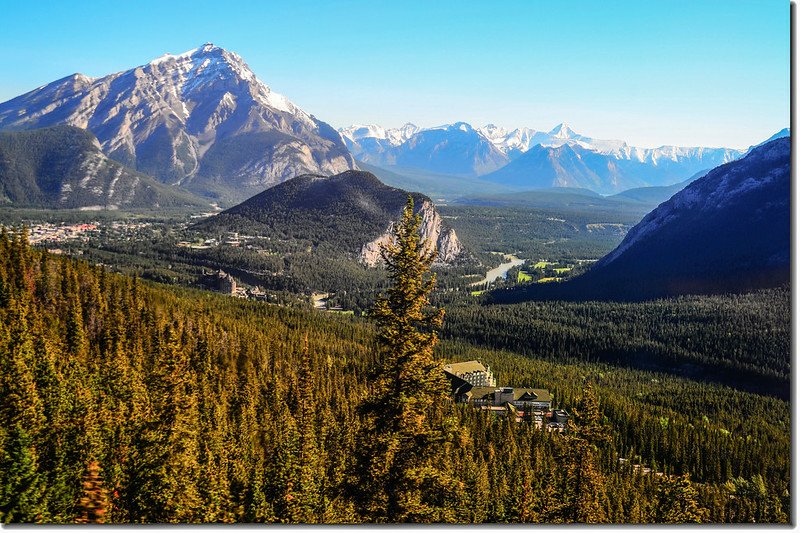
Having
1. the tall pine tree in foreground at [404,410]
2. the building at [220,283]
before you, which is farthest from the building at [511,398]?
the building at [220,283]

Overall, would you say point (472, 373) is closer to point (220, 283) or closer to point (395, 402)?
point (395, 402)

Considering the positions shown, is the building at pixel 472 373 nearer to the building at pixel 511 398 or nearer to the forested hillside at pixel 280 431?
the building at pixel 511 398

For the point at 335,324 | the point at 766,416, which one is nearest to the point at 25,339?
the point at 335,324

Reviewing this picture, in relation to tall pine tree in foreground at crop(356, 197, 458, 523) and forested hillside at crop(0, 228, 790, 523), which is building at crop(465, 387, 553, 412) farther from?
tall pine tree in foreground at crop(356, 197, 458, 523)

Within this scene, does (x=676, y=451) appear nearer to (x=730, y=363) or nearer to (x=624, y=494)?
(x=624, y=494)

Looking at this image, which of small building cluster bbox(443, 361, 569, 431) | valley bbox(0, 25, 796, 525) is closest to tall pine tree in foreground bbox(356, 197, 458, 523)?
valley bbox(0, 25, 796, 525)

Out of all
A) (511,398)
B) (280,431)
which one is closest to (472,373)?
(511,398)

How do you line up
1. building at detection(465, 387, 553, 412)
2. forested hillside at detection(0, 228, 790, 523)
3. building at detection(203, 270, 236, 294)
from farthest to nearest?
building at detection(203, 270, 236, 294)
building at detection(465, 387, 553, 412)
forested hillside at detection(0, 228, 790, 523)
